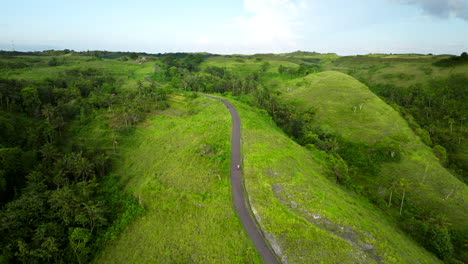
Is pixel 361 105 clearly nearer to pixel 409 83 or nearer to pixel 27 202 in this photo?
pixel 409 83

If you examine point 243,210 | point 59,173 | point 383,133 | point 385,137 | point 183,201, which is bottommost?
point 183,201

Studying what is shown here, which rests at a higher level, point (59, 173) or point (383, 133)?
point (383, 133)

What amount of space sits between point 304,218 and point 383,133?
7156 cm

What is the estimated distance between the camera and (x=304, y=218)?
2881cm

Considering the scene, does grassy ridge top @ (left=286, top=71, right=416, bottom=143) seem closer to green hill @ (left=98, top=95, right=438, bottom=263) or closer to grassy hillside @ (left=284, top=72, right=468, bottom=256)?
grassy hillside @ (left=284, top=72, right=468, bottom=256)

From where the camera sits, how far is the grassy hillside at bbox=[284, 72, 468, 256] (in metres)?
54.8

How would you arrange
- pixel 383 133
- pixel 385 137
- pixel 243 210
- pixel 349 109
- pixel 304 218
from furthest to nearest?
1. pixel 349 109
2. pixel 383 133
3. pixel 385 137
4. pixel 243 210
5. pixel 304 218

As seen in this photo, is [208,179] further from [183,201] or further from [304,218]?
[304,218]

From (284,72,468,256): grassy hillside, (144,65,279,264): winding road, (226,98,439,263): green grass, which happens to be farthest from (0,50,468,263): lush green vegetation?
(144,65,279,264): winding road

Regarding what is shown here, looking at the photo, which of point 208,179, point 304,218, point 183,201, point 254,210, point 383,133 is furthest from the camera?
point 383,133

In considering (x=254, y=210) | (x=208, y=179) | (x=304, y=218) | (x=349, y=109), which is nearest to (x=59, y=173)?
(x=208, y=179)

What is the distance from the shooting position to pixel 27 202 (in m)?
35.1

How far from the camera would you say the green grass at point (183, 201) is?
90.1 feet

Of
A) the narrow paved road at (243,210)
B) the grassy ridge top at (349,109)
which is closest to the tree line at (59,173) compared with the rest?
Answer: the narrow paved road at (243,210)
